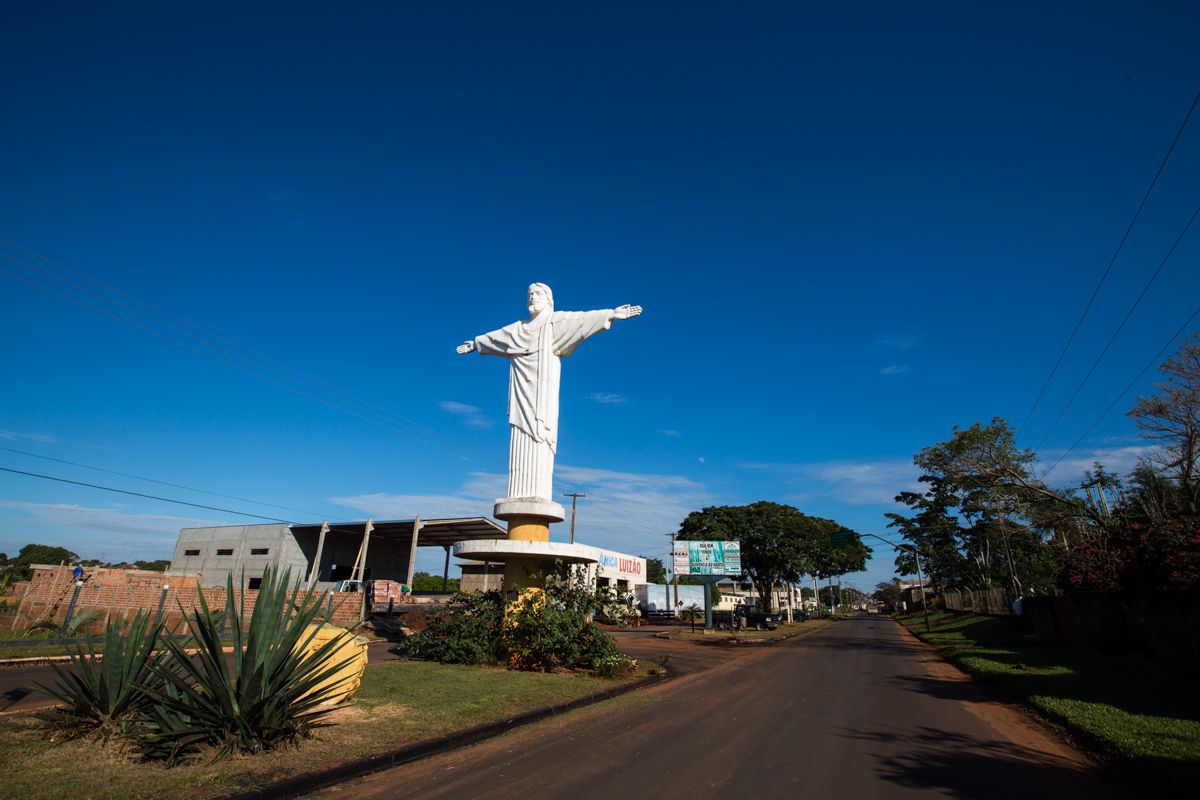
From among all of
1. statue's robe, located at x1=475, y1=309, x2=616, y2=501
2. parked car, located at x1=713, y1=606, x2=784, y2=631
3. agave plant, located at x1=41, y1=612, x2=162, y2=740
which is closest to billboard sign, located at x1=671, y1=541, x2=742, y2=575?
parked car, located at x1=713, y1=606, x2=784, y2=631

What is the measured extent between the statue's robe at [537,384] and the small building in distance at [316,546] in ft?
72.9

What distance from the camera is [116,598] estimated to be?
21.8 metres

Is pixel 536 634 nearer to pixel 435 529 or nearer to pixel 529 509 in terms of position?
pixel 529 509

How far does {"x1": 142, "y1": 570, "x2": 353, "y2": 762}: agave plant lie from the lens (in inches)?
218

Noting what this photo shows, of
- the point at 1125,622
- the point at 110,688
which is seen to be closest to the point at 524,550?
the point at 110,688

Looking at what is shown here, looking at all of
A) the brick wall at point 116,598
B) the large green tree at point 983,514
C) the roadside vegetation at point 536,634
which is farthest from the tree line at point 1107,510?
the brick wall at point 116,598

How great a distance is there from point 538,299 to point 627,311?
8.29ft

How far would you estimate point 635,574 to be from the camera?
48.2 m

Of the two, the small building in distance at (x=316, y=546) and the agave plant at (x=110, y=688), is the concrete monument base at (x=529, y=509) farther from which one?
the small building in distance at (x=316, y=546)

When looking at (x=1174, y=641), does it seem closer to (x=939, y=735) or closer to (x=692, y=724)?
(x=939, y=735)

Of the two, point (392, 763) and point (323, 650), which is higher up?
point (323, 650)

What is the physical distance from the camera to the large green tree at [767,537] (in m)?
44.8

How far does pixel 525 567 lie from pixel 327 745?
7140mm

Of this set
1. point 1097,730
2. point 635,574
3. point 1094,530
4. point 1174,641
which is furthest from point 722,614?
point 1097,730
